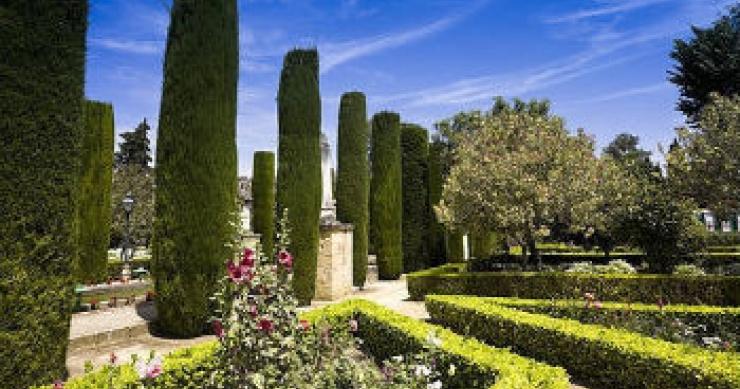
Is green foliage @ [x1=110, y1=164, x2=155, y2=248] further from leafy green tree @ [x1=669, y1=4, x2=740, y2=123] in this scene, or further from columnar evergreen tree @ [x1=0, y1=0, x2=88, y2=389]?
leafy green tree @ [x1=669, y1=4, x2=740, y2=123]

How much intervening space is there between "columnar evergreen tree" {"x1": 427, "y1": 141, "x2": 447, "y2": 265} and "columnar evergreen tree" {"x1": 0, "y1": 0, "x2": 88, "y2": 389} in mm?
19345

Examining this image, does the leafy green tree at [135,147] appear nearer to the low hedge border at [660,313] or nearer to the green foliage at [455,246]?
the green foliage at [455,246]

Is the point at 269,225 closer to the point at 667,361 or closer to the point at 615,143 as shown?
the point at 667,361

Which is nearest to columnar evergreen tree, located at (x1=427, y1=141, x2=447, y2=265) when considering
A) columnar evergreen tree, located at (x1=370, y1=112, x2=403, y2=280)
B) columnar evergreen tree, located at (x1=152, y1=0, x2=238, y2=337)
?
columnar evergreen tree, located at (x1=370, y1=112, x2=403, y2=280)

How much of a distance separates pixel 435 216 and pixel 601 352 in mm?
17124

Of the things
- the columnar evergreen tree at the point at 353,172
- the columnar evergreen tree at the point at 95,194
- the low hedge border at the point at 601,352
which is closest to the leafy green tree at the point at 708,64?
the columnar evergreen tree at the point at 353,172

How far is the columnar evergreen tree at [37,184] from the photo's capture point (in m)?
6.38

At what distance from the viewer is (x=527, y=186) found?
15.1m

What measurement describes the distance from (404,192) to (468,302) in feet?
44.1

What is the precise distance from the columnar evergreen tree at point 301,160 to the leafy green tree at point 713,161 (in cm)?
1327

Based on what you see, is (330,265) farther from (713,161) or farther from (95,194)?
(713,161)

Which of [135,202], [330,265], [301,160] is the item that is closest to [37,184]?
[301,160]

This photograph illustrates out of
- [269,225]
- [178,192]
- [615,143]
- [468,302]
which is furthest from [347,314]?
[615,143]

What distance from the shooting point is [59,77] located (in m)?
7.20
